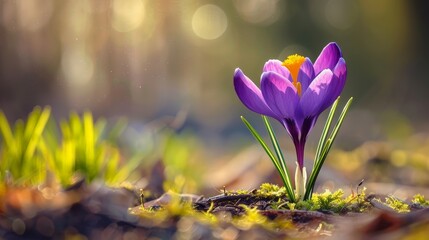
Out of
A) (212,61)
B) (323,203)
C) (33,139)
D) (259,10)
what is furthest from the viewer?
(212,61)

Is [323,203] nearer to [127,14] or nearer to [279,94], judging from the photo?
[279,94]

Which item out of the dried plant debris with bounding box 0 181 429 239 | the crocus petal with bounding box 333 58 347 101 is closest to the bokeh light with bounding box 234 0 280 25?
the crocus petal with bounding box 333 58 347 101

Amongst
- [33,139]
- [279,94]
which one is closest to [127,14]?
[33,139]

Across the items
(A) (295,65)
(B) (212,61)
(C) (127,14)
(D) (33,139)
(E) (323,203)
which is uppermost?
(B) (212,61)

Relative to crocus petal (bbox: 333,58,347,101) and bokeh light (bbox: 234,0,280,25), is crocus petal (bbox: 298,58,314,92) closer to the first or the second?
crocus petal (bbox: 333,58,347,101)

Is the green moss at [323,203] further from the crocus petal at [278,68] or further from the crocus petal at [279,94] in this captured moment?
the crocus petal at [278,68]

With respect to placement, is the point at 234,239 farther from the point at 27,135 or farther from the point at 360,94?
the point at 360,94

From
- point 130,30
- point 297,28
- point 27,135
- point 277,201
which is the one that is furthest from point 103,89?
point 277,201
